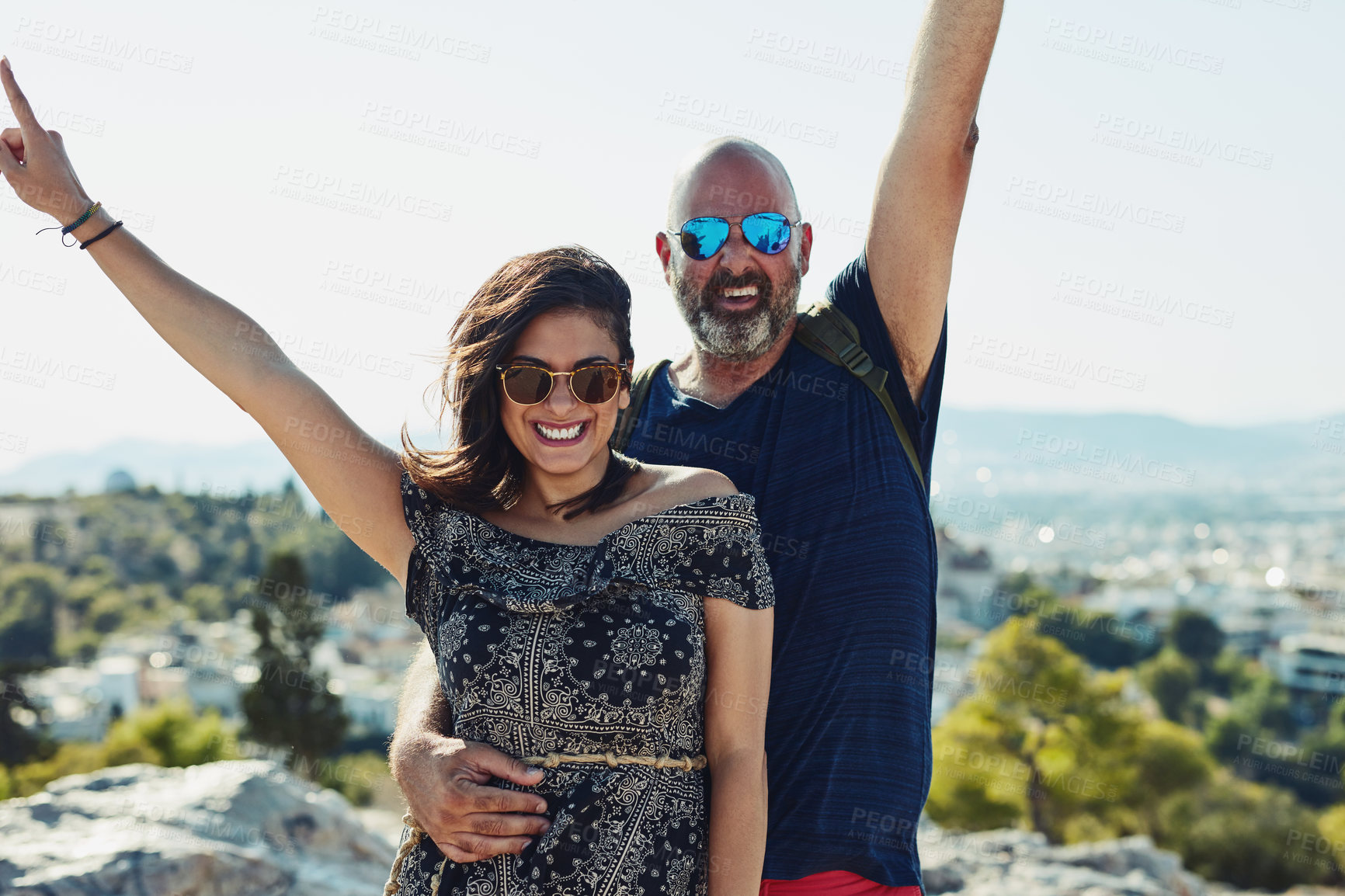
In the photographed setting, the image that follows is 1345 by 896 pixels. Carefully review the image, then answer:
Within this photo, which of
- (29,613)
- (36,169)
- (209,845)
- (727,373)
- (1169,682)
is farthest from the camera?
(1169,682)

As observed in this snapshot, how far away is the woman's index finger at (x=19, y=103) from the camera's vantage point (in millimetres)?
2312

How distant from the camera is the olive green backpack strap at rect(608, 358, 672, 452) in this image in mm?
3033

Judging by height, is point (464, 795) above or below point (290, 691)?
above

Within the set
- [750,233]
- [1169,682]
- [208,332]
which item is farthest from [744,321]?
[1169,682]

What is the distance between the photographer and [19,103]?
2330 mm

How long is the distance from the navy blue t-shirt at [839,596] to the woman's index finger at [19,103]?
1694 millimetres

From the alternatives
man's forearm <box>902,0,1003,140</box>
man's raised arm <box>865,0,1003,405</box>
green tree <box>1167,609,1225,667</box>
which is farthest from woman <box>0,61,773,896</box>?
green tree <box>1167,609,1225,667</box>

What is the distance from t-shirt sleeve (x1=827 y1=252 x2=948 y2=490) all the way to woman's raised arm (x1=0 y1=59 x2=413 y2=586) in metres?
1.40

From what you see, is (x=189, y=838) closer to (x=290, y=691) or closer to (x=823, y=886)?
(x=823, y=886)

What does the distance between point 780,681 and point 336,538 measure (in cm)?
6638

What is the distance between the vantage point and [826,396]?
9.34ft

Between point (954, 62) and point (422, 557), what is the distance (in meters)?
1.86

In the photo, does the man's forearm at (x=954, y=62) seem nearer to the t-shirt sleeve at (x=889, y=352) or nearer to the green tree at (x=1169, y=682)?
the t-shirt sleeve at (x=889, y=352)

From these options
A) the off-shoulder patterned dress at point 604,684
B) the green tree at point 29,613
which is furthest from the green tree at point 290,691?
the green tree at point 29,613
